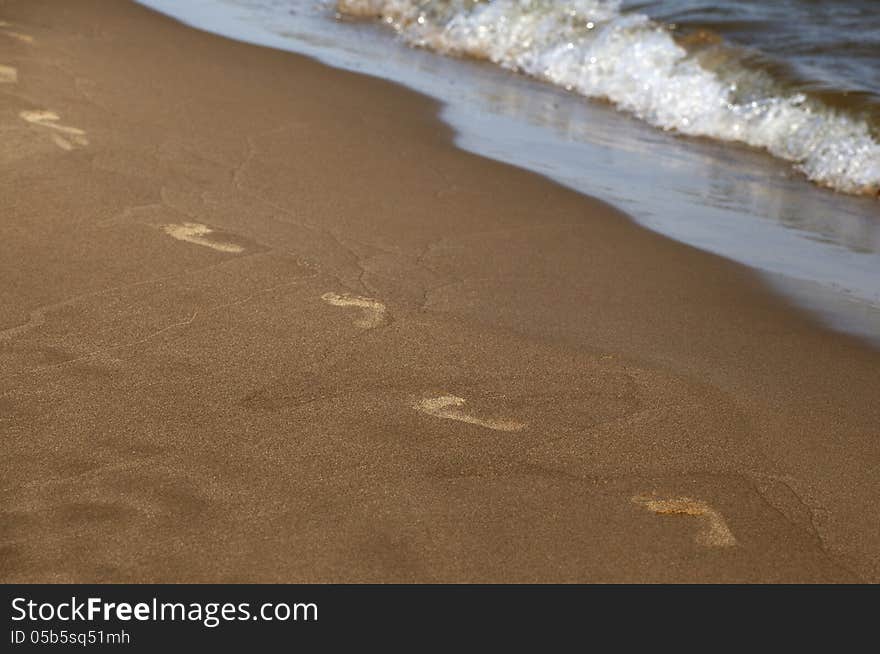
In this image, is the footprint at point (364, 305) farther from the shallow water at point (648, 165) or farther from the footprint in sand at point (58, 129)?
the footprint in sand at point (58, 129)

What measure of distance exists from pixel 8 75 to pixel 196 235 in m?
2.10

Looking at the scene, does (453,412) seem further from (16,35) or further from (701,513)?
(16,35)

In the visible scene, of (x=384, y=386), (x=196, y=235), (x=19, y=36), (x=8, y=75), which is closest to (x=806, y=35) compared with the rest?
(x=19, y=36)

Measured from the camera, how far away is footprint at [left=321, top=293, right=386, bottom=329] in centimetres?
315

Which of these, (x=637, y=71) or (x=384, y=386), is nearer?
(x=384, y=386)

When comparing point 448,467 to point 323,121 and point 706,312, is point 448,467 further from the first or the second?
point 323,121

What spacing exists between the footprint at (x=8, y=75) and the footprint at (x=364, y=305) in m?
2.55

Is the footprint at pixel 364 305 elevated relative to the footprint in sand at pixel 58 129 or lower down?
lower down

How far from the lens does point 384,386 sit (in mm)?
2789

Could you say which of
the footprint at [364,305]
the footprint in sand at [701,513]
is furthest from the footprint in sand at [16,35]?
the footprint in sand at [701,513]

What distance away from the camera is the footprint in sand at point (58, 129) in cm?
438

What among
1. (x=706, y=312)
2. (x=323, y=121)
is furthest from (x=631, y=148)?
(x=706, y=312)
